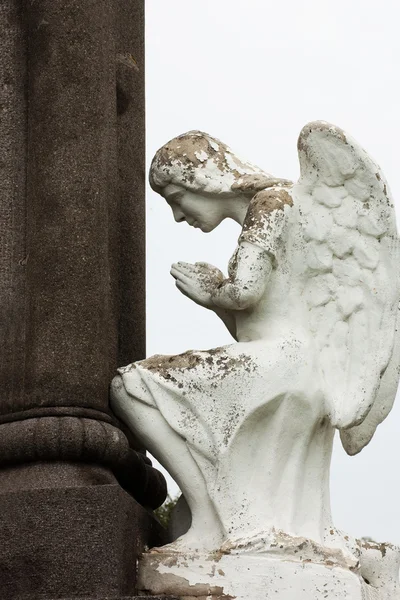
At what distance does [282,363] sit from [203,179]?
3.80ft

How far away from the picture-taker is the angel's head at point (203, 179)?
31.6 feet

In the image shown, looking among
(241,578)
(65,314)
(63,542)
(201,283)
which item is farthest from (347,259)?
(63,542)

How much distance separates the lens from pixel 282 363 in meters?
9.19

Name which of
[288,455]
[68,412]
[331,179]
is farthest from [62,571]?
[331,179]

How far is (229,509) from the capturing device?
898 centimetres

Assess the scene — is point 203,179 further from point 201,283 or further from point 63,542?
point 63,542

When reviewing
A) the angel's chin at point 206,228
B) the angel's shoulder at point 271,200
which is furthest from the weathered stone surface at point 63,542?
the angel's chin at point 206,228

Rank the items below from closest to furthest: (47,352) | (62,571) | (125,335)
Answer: (62,571), (47,352), (125,335)

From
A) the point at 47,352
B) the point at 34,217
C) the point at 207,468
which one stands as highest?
the point at 34,217

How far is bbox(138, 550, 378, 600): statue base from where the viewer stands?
874 centimetres

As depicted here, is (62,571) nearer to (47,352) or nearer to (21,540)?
(21,540)

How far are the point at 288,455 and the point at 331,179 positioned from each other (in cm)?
149

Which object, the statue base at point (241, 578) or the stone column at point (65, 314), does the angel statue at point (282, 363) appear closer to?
the statue base at point (241, 578)

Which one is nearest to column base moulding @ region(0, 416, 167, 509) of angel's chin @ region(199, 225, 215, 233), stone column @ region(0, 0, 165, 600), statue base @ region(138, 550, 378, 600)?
stone column @ region(0, 0, 165, 600)
